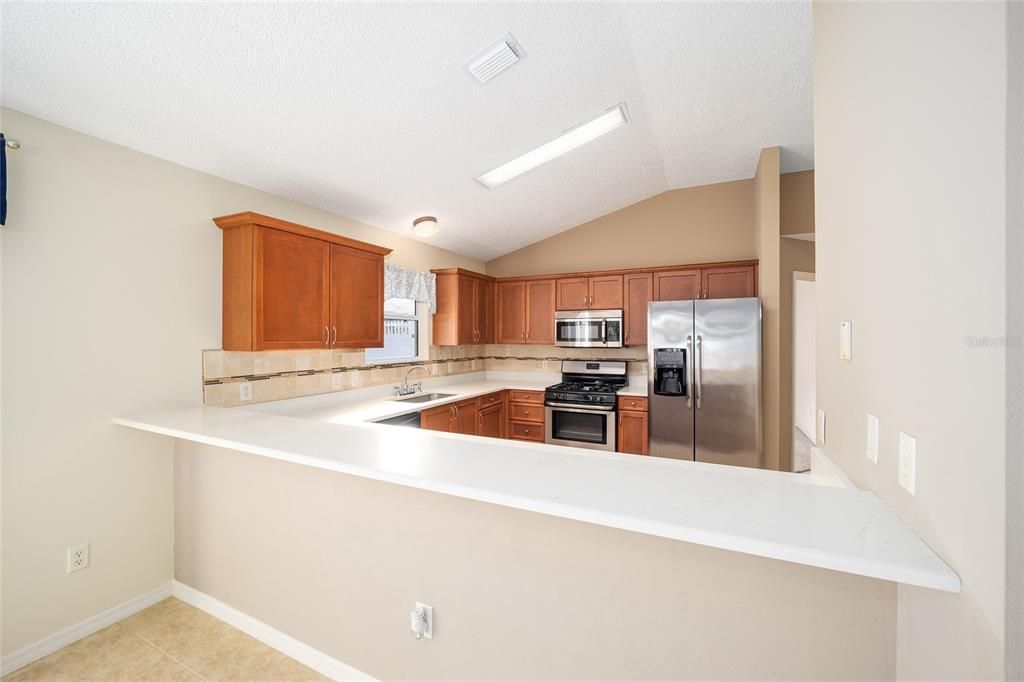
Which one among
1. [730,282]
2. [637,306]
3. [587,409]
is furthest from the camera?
[637,306]

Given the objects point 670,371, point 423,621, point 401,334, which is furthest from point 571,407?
point 423,621

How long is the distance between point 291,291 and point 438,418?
1.57 metres

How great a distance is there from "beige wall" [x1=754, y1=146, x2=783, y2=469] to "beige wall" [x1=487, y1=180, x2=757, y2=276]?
0.49 m

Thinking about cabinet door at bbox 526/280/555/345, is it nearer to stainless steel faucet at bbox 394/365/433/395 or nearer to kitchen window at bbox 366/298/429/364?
kitchen window at bbox 366/298/429/364

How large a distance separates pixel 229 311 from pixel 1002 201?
3169mm

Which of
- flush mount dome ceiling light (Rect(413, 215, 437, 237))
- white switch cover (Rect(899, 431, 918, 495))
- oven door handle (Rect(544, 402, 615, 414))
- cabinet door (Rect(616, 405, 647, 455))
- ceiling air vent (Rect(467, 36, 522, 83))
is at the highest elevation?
ceiling air vent (Rect(467, 36, 522, 83))

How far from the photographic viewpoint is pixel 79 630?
208cm

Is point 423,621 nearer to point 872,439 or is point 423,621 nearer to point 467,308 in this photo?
point 872,439

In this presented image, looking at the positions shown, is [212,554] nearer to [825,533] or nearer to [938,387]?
[825,533]

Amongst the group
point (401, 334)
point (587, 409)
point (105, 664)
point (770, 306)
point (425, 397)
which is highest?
point (770, 306)

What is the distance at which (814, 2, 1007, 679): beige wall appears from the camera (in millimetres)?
672

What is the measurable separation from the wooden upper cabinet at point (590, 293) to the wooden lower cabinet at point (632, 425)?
1037 millimetres

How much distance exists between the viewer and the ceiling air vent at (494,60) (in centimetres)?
215

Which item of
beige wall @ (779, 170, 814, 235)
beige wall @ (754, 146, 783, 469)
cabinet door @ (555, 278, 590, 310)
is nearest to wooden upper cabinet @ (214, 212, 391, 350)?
cabinet door @ (555, 278, 590, 310)
